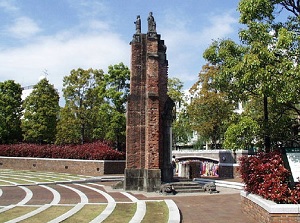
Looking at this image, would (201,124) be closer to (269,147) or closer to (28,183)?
(28,183)

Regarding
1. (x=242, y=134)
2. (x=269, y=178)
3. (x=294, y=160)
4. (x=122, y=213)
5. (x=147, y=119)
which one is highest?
(x=147, y=119)

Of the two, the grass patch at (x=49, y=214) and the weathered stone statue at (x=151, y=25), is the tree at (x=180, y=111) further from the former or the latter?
the grass patch at (x=49, y=214)

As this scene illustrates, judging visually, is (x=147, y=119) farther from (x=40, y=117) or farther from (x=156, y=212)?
(x=40, y=117)

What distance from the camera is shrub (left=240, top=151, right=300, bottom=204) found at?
358 inches

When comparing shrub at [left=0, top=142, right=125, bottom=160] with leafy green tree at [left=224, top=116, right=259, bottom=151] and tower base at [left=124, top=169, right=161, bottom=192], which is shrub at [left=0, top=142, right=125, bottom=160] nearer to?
tower base at [left=124, top=169, right=161, bottom=192]

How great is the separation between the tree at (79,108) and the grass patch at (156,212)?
2260cm

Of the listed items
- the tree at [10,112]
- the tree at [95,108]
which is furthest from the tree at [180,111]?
the tree at [10,112]

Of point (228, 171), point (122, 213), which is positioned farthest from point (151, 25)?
point (228, 171)

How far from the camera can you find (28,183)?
67.0ft

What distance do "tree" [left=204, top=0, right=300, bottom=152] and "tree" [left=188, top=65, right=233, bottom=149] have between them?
2374 cm

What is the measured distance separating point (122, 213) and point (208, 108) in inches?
1060

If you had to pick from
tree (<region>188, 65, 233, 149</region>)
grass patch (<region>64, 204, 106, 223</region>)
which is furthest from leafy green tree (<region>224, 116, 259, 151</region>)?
tree (<region>188, 65, 233, 149</region>)

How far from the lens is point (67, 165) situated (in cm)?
3039

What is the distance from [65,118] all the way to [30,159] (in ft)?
17.5
